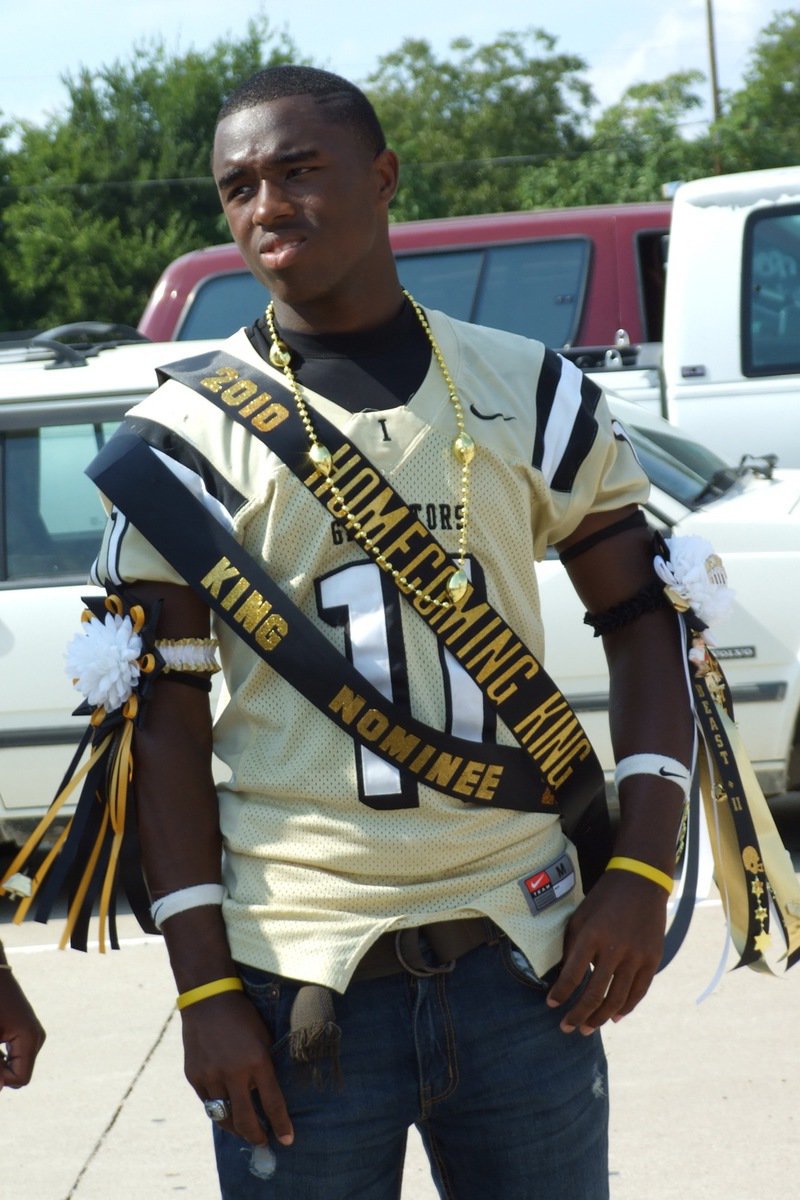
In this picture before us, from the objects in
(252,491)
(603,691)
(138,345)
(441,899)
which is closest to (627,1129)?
(603,691)

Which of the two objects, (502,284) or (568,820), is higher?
(568,820)

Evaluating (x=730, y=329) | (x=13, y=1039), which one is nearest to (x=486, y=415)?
(x=13, y=1039)

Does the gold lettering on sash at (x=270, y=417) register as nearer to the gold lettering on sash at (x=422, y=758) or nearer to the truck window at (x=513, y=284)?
the gold lettering on sash at (x=422, y=758)

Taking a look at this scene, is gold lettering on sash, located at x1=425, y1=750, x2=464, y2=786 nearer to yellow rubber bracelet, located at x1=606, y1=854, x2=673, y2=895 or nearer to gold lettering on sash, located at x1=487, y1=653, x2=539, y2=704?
gold lettering on sash, located at x1=487, y1=653, x2=539, y2=704

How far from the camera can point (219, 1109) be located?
171 centimetres

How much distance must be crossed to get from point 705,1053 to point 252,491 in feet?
8.75

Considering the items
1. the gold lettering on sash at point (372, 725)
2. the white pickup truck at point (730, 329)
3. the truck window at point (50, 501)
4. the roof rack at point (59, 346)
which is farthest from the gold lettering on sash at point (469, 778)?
the white pickup truck at point (730, 329)

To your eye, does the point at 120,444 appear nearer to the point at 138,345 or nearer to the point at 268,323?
the point at 268,323

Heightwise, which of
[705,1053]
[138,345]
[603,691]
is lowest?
[705,1053]

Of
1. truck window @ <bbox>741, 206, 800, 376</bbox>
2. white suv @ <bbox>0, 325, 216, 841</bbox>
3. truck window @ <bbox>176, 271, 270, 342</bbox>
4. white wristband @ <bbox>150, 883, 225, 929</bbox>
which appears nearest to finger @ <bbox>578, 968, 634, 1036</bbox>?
white wristband @ <bbox>150, 883, 225, 929</bbox>

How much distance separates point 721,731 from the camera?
77.9 inches

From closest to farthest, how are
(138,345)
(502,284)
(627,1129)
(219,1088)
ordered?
(219,1088), (627,1129), (138,345), (502,284)

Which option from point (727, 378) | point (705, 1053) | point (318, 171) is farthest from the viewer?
point (727, 378)

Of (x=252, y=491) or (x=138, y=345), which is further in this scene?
(x=138, y=345)
